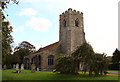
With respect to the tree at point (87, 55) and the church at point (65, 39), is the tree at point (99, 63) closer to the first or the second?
the tree at point (87, 55)

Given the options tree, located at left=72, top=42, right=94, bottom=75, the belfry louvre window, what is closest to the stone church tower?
the belfry louvre window

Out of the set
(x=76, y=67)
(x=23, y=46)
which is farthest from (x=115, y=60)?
(x=23, y=46)

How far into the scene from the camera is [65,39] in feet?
106

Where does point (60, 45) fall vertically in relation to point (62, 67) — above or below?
above

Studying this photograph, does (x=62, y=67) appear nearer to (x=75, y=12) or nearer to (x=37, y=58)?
(x=37, y=58)

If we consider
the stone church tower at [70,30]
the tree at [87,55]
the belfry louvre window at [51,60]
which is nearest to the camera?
the tree at [87,55]

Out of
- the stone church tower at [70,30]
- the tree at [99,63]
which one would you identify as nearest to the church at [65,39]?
the stone church tower at [70,30]

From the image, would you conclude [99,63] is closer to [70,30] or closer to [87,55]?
[87,55]

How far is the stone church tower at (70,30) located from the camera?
102 feet

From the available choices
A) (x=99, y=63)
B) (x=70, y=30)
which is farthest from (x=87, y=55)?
(x=70, y=30)

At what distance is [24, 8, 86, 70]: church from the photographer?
29445mm

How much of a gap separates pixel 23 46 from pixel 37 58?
2824 centimetres

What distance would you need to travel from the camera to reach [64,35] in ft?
108

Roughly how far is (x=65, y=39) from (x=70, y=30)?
2.77m
